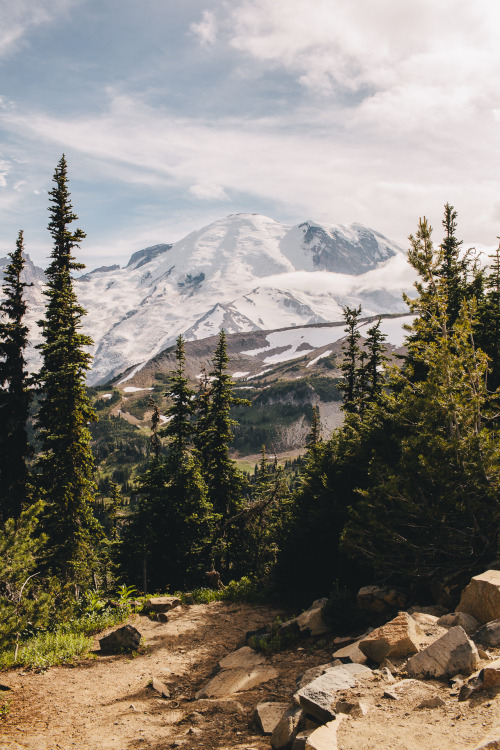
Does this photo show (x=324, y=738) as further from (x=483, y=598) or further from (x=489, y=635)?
(x=483, y=598)

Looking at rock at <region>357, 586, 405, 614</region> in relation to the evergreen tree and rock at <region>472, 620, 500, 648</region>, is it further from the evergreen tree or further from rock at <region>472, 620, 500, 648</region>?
the evergreen tree

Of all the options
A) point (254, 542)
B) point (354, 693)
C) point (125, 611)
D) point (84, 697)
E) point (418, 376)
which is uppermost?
point (418, 376)

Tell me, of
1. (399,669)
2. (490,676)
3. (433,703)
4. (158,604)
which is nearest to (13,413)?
(158,604)

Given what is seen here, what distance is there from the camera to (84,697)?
1088 cm

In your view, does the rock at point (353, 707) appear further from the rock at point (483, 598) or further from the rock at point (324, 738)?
the rock at point (483, 598)

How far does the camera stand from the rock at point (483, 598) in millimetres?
9773

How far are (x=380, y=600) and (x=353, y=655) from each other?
12.5 ft

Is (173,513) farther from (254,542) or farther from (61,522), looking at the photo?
(61,522)

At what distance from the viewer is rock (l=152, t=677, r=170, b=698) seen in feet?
37.1

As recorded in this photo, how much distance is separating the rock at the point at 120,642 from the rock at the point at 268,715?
612cm

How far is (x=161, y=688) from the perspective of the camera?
11516 millimetres

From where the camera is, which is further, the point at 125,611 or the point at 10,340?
the point at 10,340

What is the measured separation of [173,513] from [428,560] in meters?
20.0

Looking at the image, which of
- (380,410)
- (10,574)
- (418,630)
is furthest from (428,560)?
(10,574)
